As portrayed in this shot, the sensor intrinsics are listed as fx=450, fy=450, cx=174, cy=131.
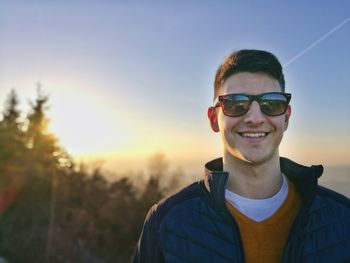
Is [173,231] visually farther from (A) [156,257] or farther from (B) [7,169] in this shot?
(B) [7,169]

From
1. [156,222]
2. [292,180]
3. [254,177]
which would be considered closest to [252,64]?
[254,177]

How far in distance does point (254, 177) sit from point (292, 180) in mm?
287

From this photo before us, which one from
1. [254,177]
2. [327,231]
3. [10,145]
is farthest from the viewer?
[10,145]

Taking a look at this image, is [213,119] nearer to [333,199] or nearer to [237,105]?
[237,105]

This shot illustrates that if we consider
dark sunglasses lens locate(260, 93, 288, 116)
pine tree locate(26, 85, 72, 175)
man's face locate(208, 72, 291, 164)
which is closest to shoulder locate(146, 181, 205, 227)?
man's face locate(208, 72, 291, 164)

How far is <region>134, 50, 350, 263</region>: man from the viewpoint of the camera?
94.8 inches

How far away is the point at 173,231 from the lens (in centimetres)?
254

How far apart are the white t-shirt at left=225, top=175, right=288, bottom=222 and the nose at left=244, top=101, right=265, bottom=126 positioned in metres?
0.44

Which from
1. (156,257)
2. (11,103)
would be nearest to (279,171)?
(156,257)

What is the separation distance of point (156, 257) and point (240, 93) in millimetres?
1041

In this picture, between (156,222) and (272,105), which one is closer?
(272,105)

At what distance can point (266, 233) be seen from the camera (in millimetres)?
2443

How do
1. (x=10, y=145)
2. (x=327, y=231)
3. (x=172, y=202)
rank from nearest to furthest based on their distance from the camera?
(x=327, y=231) → (x=172, y=202) → (x=10, y=145)

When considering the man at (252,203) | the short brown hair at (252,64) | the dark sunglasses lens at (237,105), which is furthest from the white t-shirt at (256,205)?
the short brown hair at (252,64)
